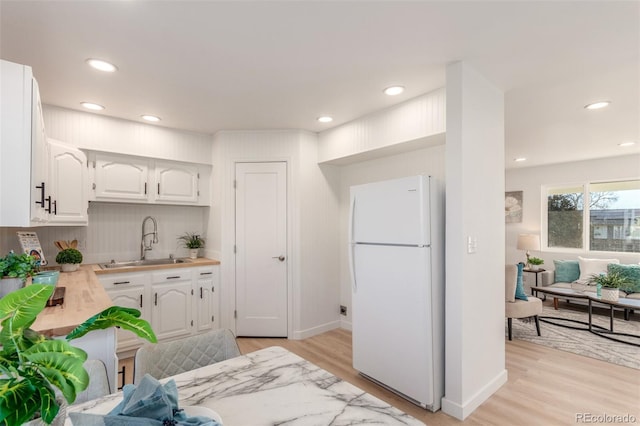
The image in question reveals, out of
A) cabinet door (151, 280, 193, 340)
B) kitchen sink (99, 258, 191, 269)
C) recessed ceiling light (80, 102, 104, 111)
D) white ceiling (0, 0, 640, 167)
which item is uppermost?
white ceiling (0, 0, 640, 167)

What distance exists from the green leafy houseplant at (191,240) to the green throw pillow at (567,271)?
221 inches

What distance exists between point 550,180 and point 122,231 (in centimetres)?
674

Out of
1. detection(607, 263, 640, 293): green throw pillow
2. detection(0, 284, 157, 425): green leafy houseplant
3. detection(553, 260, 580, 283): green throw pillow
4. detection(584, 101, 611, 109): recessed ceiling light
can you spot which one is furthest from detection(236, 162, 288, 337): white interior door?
detection(607, 263, 640, 293): green throw pillow

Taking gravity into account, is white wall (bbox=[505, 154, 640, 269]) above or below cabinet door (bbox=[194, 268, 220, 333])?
above

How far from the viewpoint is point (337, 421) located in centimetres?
90

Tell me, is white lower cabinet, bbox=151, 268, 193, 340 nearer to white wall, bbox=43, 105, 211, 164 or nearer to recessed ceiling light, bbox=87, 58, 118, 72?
white wall, bbox=43, 105, 211, 164

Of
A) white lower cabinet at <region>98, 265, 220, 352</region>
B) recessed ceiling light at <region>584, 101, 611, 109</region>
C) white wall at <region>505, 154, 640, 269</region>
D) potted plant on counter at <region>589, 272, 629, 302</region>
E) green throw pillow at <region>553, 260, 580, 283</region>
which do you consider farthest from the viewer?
green throw pillow at <region>553, 260, 580, 283</region>

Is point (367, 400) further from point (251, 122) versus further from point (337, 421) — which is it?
point (251, 122)

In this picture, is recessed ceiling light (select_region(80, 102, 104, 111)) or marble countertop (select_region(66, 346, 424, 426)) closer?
marble countertop (select_region(66, 346, 424, 426))

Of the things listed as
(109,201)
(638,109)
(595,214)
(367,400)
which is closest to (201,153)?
(109,201)

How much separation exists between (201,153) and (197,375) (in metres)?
3.24

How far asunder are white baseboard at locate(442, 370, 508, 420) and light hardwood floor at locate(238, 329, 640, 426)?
3 cm

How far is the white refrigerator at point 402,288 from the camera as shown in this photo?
7.50ft

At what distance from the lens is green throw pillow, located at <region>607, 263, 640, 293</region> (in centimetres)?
461
